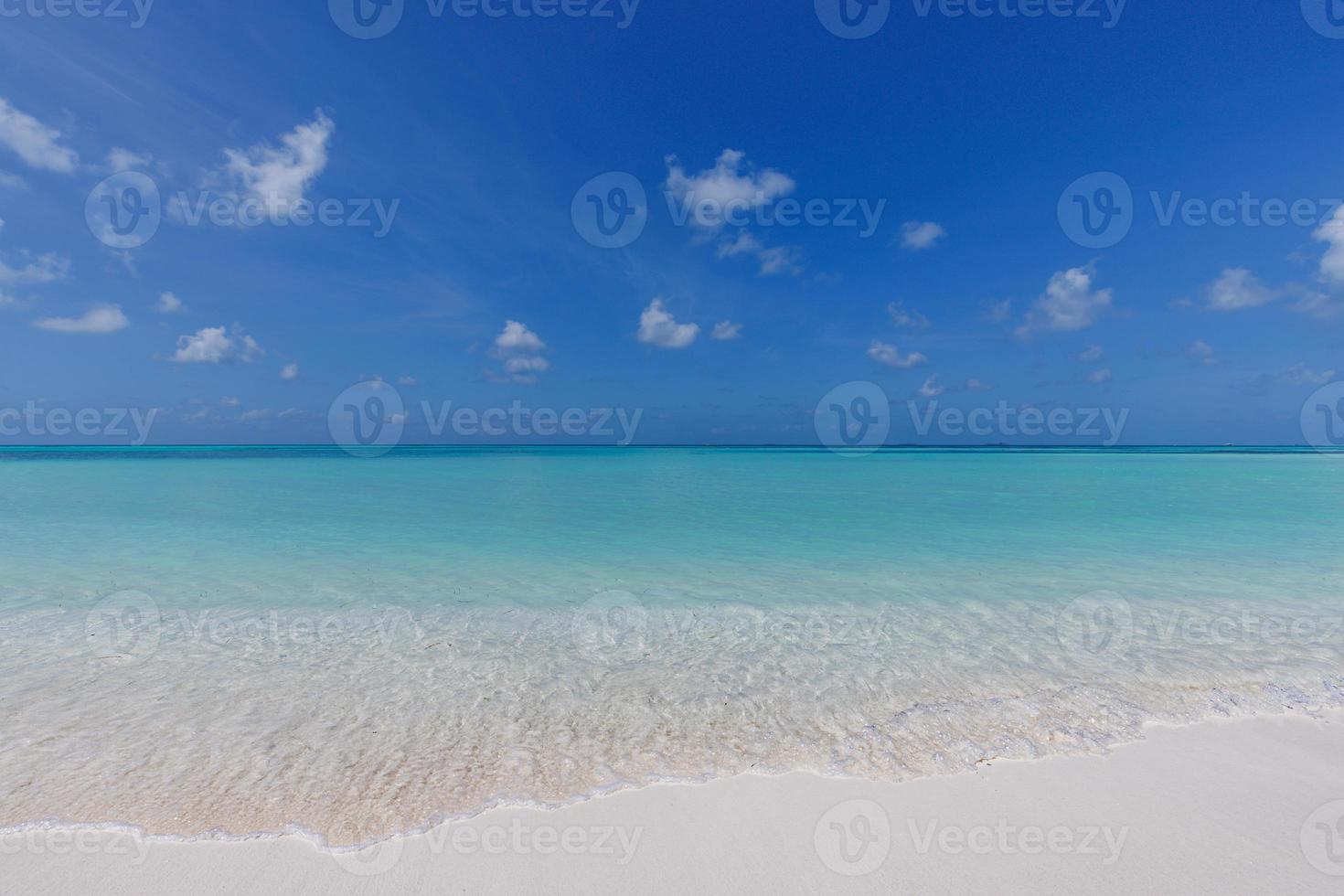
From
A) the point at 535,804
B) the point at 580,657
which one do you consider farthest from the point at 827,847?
the point at 580,657

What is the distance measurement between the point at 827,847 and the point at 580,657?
10.9 feet

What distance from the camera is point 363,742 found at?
421 centimetres

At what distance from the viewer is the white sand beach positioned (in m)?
2.92

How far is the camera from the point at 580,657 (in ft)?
19.4

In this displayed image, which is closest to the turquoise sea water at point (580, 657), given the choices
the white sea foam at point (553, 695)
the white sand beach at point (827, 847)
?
the white sea foam at point (553, 695)

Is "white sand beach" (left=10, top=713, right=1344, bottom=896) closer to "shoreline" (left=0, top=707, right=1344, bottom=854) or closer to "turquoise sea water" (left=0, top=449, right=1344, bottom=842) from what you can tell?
"shoreline" (left=0, top=707, right=1344, bottom=854)

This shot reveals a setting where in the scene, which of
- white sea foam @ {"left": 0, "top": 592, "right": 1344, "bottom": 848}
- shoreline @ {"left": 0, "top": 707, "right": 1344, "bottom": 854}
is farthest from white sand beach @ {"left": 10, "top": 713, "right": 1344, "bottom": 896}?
white sea foam @ {"left": 0, "top": 592, "right": 1344, "bottom": 848}

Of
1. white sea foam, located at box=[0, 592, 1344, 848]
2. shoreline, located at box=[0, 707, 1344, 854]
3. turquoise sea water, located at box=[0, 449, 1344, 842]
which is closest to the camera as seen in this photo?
shoreline, located at box=[0, 707, 1344, 854]

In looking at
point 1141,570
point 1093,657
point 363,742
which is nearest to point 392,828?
point 363,742

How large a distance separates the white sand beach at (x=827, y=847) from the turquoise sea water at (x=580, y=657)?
0.24 metres

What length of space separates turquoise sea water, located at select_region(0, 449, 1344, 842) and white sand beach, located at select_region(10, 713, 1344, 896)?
9.6 inches

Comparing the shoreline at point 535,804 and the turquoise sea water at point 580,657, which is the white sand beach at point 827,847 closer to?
the shoreline at point 535,804

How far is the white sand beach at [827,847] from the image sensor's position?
2924 mm

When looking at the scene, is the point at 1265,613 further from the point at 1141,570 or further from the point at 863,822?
the point at 863,822
